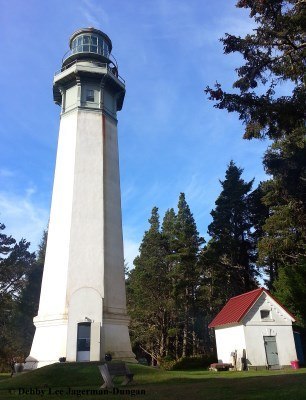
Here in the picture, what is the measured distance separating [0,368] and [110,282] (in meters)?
17.8

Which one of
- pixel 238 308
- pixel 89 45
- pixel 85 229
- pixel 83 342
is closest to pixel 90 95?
pixel 89 45

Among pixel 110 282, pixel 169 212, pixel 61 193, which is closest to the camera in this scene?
pixel 110 282

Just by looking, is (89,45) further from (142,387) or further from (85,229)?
(142,387)

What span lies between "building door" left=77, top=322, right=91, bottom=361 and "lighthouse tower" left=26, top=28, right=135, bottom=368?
0.18ft

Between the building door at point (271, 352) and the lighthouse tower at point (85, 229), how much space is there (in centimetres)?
920

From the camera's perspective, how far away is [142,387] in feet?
47.4

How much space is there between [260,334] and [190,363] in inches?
399

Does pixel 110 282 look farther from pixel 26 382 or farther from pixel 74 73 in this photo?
pixel 74 73

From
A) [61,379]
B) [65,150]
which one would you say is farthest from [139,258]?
[61,379]

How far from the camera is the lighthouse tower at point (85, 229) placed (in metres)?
22.5

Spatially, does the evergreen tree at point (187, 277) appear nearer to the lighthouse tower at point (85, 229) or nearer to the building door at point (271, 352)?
the building door at point (271, 352)

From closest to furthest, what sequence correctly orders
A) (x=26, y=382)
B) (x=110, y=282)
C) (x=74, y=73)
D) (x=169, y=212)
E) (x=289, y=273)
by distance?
(x=26, y=382)
(x=110, y=282)
(x=74, y=73)
(x=289, y=273)
(x=169, y=212)

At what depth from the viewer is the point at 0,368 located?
3422 cm

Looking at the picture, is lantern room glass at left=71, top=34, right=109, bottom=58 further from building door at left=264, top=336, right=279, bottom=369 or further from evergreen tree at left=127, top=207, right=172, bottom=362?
building door at left=264, top=336, right=279, bottom=369
